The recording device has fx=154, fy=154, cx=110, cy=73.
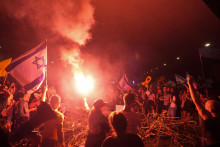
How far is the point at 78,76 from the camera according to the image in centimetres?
674

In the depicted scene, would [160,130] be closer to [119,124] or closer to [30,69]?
[119,124]

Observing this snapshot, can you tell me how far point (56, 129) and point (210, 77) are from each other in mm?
4389

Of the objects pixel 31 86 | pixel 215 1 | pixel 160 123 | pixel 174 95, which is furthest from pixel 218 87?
pixel 174 95

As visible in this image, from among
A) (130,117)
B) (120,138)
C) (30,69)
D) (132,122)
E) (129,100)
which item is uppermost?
(30,69)

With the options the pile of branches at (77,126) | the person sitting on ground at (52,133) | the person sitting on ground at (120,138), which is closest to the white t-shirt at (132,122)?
the person sitting on ground at (120,138)

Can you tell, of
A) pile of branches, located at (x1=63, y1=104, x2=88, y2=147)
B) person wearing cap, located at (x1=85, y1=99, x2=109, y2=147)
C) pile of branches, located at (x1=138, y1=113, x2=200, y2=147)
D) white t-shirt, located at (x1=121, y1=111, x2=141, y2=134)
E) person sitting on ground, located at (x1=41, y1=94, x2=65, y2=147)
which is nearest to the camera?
white t-shirt, located at (x1=121, y1=111, x2=141, y2=134)

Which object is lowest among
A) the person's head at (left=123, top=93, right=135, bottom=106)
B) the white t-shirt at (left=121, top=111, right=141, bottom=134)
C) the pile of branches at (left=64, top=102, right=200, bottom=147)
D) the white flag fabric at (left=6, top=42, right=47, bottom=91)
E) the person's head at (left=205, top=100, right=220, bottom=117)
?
the pile of branches at (left=64, top=102, right=200, bottom=147)

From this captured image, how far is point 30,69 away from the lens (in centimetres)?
557

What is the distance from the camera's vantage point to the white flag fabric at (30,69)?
17.2 ft

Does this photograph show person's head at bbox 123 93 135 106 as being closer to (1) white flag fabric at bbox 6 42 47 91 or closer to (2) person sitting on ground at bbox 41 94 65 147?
(2) person sitting on ground at bbox 41 94 65 147

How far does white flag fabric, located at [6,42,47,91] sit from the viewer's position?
17.2ft

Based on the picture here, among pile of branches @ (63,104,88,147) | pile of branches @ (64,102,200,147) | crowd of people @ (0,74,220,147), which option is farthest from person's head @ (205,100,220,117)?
pile of branches @ (63,104,88,147)

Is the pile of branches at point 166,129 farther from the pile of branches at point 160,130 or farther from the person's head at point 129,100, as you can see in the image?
the person's head at point 129,100

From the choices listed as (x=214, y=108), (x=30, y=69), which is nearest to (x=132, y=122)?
(x=214, y=108)
